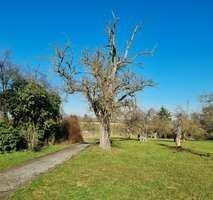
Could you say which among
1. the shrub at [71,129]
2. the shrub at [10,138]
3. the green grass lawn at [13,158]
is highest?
the shrub at [71,129]

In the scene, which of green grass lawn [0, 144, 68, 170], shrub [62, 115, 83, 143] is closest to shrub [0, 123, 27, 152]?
green grass lawn [0, 144, 68, 170]

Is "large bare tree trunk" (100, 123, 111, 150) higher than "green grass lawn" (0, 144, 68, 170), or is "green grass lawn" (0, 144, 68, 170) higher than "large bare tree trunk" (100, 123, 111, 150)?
"large bare tree trunk" (100, 123, 111, 150)

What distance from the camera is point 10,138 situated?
83.2ft

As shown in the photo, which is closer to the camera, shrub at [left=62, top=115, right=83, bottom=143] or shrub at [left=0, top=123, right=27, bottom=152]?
shrub at [left=0, top=123, right=27, bottom=152]

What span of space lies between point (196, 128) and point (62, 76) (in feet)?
222

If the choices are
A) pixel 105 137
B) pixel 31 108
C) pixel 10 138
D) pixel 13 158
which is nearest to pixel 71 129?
pixel 105 137

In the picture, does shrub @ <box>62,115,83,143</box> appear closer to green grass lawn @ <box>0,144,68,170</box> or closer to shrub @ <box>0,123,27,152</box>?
shrub @ <box>0,123,27,152</box>

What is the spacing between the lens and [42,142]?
36.6 meters

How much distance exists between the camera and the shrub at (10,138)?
81.3 feet

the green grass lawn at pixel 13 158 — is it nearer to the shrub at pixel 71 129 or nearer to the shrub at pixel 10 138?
the shrub at pixel 10 138

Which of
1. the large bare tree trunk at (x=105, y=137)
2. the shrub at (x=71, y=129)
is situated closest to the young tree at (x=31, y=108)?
the large bare tree trunk at (x=105, y=137)

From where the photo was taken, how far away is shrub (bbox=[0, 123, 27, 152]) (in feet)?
81.3

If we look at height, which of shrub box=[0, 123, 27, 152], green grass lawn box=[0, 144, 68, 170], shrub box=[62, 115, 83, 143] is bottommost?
green grass lawn box=[0, 144, 68, 170]

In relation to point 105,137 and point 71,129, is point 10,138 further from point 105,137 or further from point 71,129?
point 71,129
